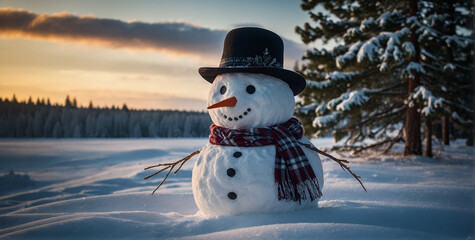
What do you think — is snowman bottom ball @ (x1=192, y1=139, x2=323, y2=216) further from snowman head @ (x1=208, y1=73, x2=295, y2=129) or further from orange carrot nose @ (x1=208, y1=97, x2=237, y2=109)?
orange carrot nose @ (x1=208, y1=97, x2=237, y2=109)

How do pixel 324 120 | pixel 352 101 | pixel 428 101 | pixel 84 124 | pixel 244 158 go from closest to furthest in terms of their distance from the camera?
1. pixel 244 158
2. pixel 428 101
3. pixel 352 101
4. pixel 324 120
5. pixel 84 124

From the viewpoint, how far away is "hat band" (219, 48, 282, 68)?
8.27ft

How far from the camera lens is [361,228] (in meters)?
1.90

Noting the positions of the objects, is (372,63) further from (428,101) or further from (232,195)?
(232,195)

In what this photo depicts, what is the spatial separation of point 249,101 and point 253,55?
0.46 m

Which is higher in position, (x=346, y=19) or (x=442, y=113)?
(x=346, y=19)

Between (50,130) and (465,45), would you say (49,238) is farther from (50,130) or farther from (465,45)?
(50,130)

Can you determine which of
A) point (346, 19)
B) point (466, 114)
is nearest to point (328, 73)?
point (346, 19)

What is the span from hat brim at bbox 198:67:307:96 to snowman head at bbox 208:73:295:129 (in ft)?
0.20

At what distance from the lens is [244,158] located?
Result: 2.35 metres

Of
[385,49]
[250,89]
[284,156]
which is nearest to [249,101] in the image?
[250,89]

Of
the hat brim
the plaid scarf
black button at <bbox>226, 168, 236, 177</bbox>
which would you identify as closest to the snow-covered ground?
the plaid scarf

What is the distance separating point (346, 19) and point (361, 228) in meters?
8.89

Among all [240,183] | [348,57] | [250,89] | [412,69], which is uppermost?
[348,57]
